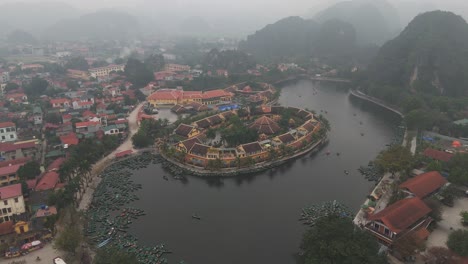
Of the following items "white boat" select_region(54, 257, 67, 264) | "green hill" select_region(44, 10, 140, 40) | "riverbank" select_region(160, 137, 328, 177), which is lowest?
"white boat" select_region(54, 257, 67, 264)

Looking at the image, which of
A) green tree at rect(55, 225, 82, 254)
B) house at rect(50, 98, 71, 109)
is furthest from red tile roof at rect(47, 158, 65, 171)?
house at rect(50, 98, 71, 109)

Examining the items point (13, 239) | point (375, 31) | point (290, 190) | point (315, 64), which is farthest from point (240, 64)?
point (375, 31)

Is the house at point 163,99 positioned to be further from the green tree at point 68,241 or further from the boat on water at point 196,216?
the green tree at point 68,241

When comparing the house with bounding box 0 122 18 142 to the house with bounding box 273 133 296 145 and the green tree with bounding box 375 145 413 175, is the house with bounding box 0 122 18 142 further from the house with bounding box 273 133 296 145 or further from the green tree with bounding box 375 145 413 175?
the green tree with bounding box 375 145 413 175

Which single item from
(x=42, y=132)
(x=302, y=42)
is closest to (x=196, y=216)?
(x=42, y=132)

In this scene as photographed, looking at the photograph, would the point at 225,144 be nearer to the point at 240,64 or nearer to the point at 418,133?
the point at 418,133

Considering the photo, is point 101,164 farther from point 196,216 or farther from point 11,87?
point 11,87

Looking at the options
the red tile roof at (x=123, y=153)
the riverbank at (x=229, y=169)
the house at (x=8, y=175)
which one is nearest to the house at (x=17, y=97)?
the red tile roof at (x=123, y=153)
